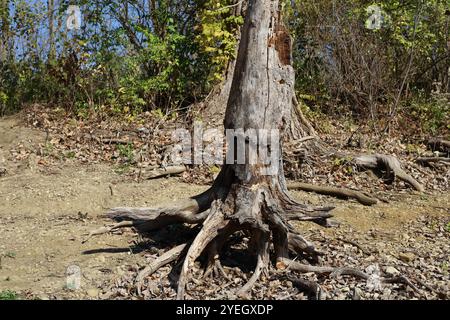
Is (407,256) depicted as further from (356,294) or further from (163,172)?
(163,172)

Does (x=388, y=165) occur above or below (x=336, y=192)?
above

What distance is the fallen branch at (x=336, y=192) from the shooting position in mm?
8572

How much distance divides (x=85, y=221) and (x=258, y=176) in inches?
102

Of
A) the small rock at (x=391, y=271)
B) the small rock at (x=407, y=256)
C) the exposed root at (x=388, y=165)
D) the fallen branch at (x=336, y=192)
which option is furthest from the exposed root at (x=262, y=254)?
the exposed root at (x=388, y=165)

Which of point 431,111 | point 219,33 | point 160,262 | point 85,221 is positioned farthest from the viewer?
point 431,111

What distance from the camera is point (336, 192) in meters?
8.82

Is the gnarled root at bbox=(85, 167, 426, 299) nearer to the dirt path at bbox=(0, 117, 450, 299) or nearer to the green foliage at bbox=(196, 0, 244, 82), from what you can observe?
the dirt path at bbox=(0, 117, 450, 299)

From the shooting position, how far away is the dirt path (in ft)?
20.4

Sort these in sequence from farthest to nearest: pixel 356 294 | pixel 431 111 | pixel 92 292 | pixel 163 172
→ pixel 431 111, pixel 163 172, pixel 92 292, pixel 356 294

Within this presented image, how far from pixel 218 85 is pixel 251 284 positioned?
614 centimetres

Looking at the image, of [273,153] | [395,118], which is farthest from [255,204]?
[395,118]

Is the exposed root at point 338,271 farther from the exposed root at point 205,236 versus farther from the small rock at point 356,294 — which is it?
the exposed root at point 205,236

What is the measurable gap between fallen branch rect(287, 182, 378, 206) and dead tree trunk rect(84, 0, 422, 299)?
7.78 ft

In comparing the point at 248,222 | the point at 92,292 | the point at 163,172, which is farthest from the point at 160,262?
the point at 163,172
